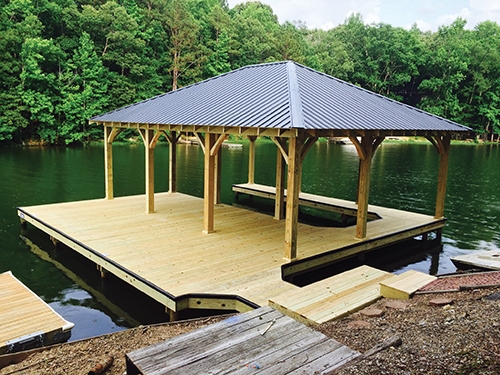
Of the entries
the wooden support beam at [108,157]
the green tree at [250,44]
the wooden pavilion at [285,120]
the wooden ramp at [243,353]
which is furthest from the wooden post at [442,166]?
the green tree at [250,44]

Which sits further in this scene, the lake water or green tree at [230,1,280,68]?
green tree at [230,1,280,68]

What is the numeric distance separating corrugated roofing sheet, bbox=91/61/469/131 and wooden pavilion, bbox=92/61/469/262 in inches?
0.8

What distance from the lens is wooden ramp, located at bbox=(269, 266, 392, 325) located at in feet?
16.6

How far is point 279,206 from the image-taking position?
10.6 metres

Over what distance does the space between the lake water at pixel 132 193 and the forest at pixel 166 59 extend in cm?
402

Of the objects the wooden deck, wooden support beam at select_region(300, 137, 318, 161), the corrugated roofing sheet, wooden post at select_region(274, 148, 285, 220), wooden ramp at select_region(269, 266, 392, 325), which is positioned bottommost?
the wooden deck

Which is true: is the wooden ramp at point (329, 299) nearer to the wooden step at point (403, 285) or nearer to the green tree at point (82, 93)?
the wooden step at point (403, 285)

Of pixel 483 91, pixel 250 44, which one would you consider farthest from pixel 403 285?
pixel 483 91

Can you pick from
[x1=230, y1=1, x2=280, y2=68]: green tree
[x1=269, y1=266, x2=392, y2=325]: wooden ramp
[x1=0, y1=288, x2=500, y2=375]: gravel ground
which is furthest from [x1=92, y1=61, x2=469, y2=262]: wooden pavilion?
[x1=230, y1=1, x2=280, y2=68]: green tree

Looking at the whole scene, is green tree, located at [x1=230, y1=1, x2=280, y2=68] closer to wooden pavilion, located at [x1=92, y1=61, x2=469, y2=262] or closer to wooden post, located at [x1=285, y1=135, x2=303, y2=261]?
wooden pavilion, located at [x1=92, y1=61, x2=469, y2=262]

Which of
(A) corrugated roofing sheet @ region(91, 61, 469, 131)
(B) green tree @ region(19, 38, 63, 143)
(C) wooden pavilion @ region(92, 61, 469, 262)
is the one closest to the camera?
(C) wooden pavilion @ region(92, 61, 469, 262)

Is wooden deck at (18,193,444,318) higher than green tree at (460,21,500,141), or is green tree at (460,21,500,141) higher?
green tree at (460,21,500,141)

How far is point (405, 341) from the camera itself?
3371mm

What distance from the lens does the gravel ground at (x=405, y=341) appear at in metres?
2.77
